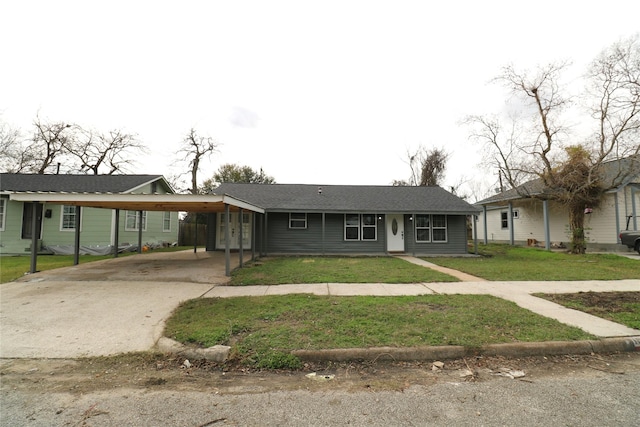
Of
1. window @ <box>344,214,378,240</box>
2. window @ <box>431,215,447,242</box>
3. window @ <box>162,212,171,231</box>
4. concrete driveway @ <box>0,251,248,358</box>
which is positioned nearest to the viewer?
concrete driveway @ <box>0,251,248,358</box>

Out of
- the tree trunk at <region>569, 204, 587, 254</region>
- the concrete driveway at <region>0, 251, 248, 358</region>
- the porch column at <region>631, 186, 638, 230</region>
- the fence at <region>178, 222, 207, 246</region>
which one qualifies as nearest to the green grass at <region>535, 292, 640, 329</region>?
the concrete driveway at <region>0, 251, 248, 358</region>

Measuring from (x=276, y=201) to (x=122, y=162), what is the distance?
69.7 ft

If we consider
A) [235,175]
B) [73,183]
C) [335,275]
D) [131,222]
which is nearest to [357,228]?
[335,275]

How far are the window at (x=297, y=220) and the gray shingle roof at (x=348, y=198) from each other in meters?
0.66

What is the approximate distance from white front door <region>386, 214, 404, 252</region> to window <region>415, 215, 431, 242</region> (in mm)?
825

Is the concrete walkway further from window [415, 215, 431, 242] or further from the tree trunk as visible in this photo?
the tree trunk

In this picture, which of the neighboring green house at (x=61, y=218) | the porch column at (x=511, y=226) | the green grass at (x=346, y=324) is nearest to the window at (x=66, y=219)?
the neighboring green house at (x=61, y=218)

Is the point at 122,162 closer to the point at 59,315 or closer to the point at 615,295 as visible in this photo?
the point at 59,315

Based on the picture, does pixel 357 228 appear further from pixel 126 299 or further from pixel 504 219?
pixel 504 219

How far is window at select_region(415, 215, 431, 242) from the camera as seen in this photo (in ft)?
53.0

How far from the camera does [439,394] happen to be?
3002 mm

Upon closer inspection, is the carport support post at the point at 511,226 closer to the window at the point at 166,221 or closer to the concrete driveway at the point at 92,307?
the concrete driveway at the point at 92,307

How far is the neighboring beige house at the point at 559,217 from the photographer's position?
15273 millimetres

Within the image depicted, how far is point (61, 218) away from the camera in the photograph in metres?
15.5
